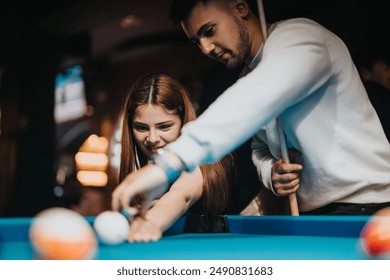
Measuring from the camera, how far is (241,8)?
2.66 meters

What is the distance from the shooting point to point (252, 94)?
1676 mm

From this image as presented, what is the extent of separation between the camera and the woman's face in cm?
288

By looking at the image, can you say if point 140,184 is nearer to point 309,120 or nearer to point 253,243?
point 253,243

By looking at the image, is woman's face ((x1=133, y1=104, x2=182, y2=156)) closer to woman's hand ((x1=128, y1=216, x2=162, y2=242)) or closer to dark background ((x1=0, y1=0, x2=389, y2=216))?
dark background ((x1=0, y1=0, x2=389, y2=216))

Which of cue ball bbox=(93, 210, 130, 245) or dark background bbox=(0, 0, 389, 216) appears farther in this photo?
dark background bbox=(0, 0, 389, 216)

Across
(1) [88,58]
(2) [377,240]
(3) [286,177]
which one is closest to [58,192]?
(1) [88,58]

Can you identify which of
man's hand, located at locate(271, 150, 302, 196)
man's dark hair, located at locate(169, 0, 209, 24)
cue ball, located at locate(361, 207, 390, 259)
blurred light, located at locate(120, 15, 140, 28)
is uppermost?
blurred light, located at locate(120, 15, 140, 28)

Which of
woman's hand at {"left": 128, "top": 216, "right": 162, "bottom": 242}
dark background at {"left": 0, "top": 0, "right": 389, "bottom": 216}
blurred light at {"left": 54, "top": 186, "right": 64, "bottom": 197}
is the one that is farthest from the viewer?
blurred light at {"left": 54, "top": 186, "right": 64, "bottom": 197}

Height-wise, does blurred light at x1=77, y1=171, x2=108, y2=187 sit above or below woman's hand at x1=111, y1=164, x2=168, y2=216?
above

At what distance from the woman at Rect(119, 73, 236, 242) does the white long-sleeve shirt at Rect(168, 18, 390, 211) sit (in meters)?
0.34

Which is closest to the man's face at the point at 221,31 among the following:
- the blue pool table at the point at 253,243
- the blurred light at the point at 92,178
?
the blue pool table at the point at 253,243

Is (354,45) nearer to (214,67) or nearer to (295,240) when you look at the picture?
(214,67)

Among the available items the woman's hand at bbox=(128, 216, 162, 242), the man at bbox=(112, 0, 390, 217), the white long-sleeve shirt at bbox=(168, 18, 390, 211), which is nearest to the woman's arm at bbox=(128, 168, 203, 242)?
the woman's hand at bbox=(128, 216, 162, 242)

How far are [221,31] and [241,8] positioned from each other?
170 millimetres
